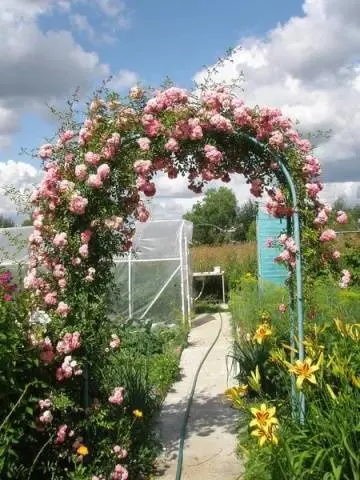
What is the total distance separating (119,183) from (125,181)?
5 centimetres

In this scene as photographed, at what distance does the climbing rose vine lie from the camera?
3.92 metres

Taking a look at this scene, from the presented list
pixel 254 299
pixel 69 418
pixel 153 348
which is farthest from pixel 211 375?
pixel 69 418

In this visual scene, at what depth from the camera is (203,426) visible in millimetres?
5035

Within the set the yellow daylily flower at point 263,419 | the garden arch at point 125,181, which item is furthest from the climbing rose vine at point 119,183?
the yellow daylily flower at point 263,419

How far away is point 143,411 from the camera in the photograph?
182 inches

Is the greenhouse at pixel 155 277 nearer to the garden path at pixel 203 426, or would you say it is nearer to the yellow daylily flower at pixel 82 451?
the garden path at pixel 203 426

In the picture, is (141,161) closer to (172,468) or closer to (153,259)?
(172,468)

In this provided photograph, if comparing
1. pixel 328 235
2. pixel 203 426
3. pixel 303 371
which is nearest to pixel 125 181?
pixel 328 235

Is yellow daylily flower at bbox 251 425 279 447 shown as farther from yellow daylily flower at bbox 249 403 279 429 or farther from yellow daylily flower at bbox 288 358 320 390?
yellow daylily flower at bbox 288 358 320 390

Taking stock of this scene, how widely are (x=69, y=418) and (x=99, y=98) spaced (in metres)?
2.17

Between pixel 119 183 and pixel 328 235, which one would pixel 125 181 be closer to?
pixel 119 183

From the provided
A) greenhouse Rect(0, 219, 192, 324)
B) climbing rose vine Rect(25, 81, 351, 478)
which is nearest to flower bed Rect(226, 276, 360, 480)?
climbing rose vine Rect(25, 81, 351, 478)

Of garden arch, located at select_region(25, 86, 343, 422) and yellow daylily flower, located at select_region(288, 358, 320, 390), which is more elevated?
garden arch, located at select_region(25, 86, 343, 422)

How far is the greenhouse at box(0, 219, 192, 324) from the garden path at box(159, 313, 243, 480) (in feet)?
8.00
